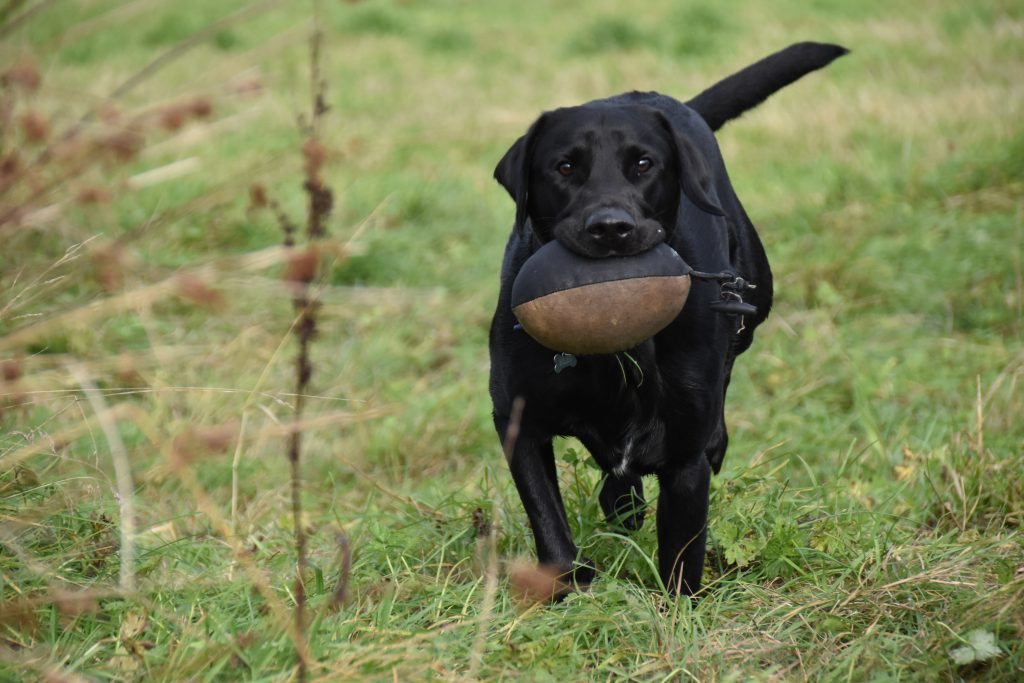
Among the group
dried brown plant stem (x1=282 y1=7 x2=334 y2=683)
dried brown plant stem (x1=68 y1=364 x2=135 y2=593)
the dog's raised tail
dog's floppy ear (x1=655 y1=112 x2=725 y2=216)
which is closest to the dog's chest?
dog's floppy ear (x1=655 y1=112 x2=725 y2=216)

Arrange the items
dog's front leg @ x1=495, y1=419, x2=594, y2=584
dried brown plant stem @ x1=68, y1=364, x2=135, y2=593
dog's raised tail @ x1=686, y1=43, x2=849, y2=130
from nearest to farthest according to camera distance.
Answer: dried brown plant stem @ x1=68, y1=364, x2=135, y2=593
dog's front leg @ x1=495, y1=419, x2=594, y2=584
dog's raised tail @ x1=686, y1=43, x2=849, y2=130

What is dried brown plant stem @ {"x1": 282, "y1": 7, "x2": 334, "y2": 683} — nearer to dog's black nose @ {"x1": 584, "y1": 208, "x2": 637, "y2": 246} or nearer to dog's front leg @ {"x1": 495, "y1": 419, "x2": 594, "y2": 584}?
dog's black nose @ {"x1": 584, "y1": 208, "x2": 637, "y2": 246}

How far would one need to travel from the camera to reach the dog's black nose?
8.44 ft

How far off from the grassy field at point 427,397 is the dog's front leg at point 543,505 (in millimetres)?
102

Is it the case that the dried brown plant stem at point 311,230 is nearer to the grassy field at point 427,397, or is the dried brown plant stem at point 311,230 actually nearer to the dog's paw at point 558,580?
the grassy field at point 427,397

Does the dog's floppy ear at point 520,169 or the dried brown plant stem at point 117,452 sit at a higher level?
the dog's floppy ear at point 520,169

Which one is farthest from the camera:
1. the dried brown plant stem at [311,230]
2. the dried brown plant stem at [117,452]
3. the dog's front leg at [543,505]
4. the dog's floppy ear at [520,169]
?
the dog's floppy ear at [520,169]

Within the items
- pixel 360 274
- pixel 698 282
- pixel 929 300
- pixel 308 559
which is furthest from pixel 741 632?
pixel 360 274

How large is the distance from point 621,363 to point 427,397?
6.02 ft

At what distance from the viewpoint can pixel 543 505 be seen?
9.07 feet

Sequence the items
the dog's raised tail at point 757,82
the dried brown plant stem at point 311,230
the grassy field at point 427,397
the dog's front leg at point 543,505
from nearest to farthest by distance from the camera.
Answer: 1. the dried brown plant stem at point 311,230
2. the grassy field at point 427,397
3. the dog's front leg at point 543,505
4. the dog's raised tail at point 757,82

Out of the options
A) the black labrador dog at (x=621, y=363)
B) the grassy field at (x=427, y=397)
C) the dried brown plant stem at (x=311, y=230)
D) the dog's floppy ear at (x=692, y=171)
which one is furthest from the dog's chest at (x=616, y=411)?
the dried brown plant stem at (x=311, y=230)

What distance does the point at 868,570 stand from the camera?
2740 millimetres

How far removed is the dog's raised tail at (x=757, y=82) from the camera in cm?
398
